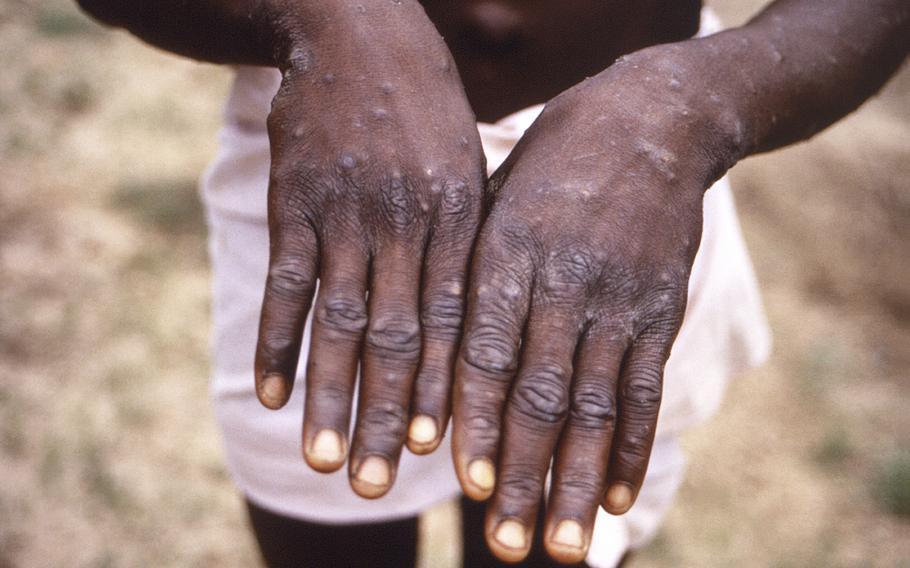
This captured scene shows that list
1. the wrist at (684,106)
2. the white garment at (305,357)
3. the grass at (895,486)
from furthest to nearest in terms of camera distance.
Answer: the grass at (895,486), the white garment at (305,357), the wrist at (684,106)

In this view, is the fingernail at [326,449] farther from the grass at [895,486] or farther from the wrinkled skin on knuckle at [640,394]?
the grass at [895,486]

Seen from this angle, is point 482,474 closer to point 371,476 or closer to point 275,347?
point 371,476

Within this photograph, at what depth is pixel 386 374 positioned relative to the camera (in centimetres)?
68

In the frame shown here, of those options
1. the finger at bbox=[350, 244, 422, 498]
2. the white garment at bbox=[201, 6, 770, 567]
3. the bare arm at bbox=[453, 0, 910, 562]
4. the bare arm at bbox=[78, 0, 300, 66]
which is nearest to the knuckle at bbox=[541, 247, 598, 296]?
the bare arm at bbox=[453, 0, 910, 562]

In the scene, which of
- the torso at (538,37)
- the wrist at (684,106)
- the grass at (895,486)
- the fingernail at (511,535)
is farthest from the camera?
the grass at (895,486)

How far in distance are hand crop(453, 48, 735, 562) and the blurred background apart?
1481 mm

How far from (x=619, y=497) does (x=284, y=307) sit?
1.08 feet

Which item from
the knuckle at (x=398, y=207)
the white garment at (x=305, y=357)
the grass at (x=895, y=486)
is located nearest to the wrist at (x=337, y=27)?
the knuckle at (x=398, y=207)

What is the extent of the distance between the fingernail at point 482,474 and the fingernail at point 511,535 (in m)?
0.03

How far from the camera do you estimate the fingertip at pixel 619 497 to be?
0.71m

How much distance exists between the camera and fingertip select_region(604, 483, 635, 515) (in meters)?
0.71

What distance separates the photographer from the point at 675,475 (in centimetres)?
124

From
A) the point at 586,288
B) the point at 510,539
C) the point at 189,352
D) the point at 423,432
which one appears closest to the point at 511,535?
the point at 510,539

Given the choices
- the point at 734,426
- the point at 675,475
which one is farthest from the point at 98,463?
the point at 734,426
